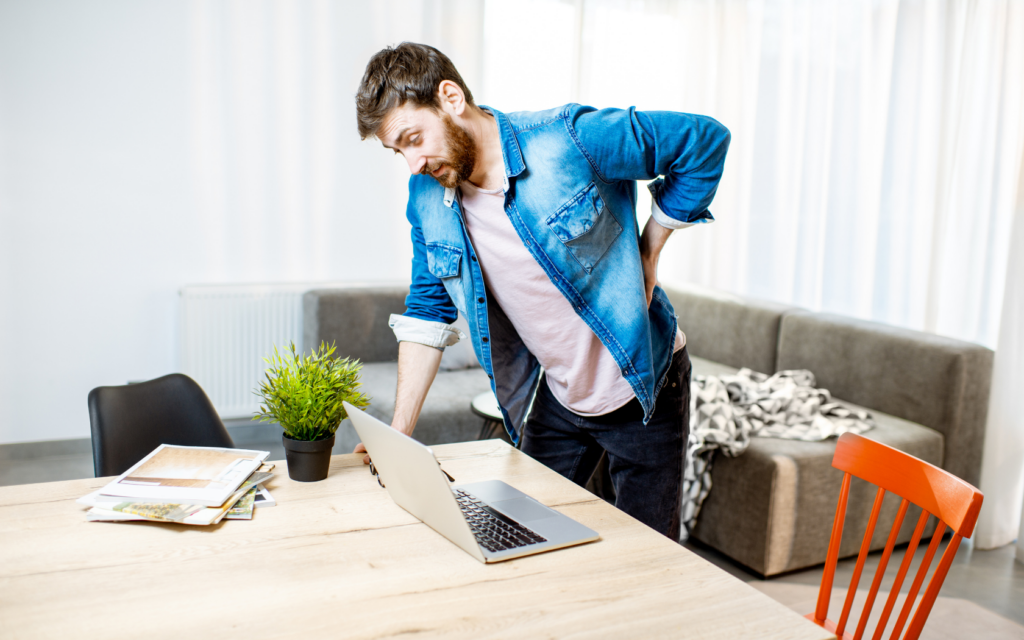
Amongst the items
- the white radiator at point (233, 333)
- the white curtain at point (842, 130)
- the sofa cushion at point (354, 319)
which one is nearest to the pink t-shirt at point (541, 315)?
the white curtain at point (842, 130)

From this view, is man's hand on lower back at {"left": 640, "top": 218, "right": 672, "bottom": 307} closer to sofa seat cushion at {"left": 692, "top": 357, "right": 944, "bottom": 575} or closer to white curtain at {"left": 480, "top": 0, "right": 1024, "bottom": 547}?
sofa seat cushion at {"left": 692, "top": 357, "right": 944, "bottom": 575}

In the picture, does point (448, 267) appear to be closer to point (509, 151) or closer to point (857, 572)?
point (509, 151)

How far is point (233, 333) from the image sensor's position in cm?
374

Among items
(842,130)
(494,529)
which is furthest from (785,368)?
(494,529)

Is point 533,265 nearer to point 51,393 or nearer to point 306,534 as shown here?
point 306,534

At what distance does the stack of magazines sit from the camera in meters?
1.14

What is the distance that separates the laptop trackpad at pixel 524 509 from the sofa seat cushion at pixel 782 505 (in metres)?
1.43

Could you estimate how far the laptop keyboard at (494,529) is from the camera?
1102mm

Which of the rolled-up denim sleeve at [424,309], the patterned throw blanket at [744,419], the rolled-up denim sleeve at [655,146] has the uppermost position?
the rolled-up denim sleeve at [655,146]

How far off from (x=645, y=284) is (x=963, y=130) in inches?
94.9

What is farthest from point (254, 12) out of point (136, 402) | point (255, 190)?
point (136, 402)

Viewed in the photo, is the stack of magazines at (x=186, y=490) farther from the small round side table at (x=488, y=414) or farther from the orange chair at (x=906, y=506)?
the small round side table at (x=488, y=414)

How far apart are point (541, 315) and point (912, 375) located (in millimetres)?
1976

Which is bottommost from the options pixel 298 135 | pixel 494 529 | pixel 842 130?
pixel 494 529
